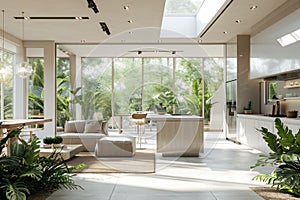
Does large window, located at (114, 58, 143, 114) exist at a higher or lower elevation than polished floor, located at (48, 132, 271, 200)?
higher

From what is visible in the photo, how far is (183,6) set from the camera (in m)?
11.1

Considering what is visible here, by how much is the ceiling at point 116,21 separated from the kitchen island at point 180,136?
92.8 inches

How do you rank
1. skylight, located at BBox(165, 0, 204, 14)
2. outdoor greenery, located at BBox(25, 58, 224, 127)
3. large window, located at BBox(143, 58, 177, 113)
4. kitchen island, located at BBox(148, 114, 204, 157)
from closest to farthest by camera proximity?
kitchen island, located at BBox(148, 114, 204, 157) → skylight, located at BBox(165, 0, 204, 14) → large window, located at BBox(143, 58, 177, 113) → outdoor greenery, located at BBox(25, 58, 224, 127)

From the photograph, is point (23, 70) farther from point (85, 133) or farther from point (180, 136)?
point (180, 136)

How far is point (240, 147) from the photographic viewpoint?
9992 mm

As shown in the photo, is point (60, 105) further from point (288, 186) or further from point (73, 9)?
point (288, 186)

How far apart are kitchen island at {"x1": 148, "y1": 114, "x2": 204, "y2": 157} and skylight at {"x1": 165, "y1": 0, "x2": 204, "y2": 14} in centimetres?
383

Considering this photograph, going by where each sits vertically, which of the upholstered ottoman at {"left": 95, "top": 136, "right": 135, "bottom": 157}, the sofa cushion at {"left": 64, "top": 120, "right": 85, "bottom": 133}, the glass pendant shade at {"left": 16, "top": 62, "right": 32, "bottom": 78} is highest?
the glass pendant shade at {"left": 16, "top": 62, "right": 32, "bottom": 78}

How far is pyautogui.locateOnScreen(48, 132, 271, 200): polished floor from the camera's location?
15.4ft

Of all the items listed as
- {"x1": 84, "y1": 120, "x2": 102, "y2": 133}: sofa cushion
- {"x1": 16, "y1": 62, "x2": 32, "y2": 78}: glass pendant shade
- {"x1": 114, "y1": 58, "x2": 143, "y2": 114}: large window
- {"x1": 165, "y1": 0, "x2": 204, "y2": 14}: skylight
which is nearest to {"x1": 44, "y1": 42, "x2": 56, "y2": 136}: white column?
{"x1": 84, "y1": 120, "x2": 102, "y2": 133}: sofa cushion

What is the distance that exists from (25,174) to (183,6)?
7.91m

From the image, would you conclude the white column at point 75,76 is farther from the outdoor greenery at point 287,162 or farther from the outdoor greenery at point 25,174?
the outdoor greenery at point 287,162

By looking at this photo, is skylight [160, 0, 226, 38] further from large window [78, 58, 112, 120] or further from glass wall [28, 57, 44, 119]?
large window [78, 58, 112, 120]

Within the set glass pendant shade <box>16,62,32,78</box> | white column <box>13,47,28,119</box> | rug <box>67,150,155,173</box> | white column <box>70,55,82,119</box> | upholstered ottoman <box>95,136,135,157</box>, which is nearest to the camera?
rug <box>67,150,155,173</box>
